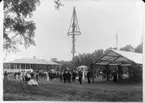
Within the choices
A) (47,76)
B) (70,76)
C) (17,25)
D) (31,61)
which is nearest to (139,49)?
(70,76)

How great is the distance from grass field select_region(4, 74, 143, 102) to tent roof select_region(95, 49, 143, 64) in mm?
734

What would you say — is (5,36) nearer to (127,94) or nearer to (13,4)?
(13,4)

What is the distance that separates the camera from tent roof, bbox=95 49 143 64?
26.8ft

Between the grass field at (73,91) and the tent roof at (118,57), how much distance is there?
0.73 m

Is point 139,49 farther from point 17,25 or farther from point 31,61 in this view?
point 17,25

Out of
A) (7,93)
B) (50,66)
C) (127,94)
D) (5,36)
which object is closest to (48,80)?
(50,66)

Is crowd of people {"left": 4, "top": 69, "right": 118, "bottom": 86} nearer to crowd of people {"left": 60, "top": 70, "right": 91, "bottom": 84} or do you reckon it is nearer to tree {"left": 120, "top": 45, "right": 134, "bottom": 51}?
crowd of people {"left": 60, "top": 70, "right": 91, "bottom": 84}

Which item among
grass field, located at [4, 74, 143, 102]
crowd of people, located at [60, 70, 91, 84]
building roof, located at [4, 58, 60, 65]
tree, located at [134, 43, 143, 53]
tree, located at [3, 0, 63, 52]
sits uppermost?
tree, located at [3, 0, 63, 52]

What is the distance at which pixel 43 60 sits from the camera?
27.2 ft

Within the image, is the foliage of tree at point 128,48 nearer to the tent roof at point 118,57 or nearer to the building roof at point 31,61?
the tent roof at point 118,57

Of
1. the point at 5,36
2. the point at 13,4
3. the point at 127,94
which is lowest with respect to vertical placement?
the point at 127,94

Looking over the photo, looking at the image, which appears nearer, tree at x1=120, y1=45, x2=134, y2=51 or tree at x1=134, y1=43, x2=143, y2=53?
tree at x1=134, y1=43, x2=143, y2=53

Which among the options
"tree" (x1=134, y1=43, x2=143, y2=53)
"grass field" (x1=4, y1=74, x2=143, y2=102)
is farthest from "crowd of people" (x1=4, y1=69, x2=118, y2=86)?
"tree" (x1=134, y1=43, x2=143, y2=53)

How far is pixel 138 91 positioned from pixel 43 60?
9.49 feet
